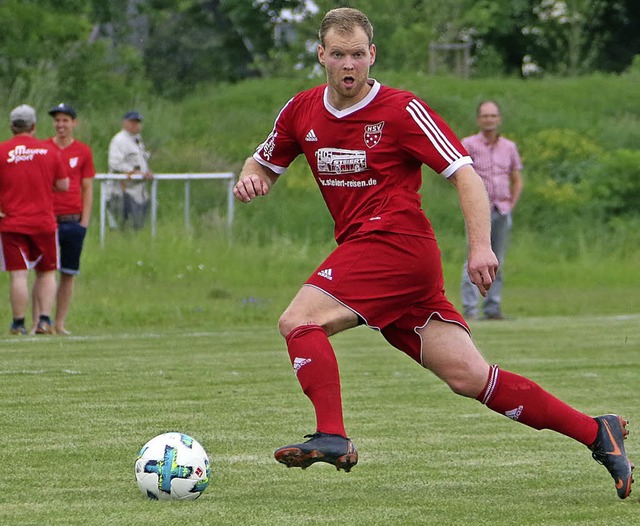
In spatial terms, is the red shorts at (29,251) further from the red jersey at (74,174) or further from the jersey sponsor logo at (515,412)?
the jersey sponsor logo at (515,412)

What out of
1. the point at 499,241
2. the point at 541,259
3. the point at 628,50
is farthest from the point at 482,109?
the point at 628,50

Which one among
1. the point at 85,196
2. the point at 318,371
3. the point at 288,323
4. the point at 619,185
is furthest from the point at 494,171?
the point at 619,185

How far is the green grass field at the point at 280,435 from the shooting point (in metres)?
5.30

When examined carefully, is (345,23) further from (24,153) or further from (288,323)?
(24,153)

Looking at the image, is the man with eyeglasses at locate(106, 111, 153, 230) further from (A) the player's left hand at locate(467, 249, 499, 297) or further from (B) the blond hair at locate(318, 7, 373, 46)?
(A) the player's left hand at locate(467, 249, 499, 297)

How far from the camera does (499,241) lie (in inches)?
584

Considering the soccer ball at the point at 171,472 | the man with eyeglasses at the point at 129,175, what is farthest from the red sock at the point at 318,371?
the man with eyeglasses at the point at 129,175

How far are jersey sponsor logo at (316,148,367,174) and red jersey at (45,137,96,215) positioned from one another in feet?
26.0

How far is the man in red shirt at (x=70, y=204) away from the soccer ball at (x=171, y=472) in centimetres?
799

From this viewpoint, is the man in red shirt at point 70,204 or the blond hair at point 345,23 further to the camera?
the man in red shirt at point 70,204

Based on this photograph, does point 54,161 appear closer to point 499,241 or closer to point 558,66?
point 499,241

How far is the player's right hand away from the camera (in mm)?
5852

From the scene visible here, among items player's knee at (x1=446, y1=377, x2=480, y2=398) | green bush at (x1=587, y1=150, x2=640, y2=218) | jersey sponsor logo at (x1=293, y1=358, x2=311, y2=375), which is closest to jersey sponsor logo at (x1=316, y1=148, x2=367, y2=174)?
jersey sponsor logo at (x1=293, y1=358, x2=311, y2=375)

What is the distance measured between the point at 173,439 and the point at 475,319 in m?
9.65
